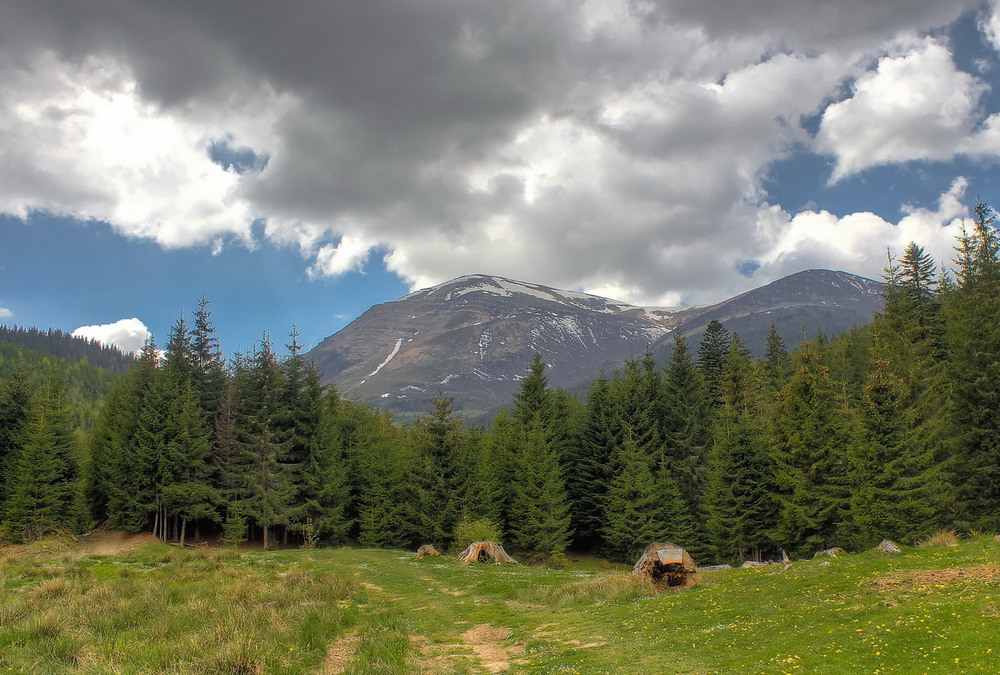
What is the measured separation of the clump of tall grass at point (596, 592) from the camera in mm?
24750

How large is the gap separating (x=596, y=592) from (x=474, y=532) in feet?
80.1

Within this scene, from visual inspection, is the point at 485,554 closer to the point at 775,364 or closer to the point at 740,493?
the point at 740,493

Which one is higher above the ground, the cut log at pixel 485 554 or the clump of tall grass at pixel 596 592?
the clump of tall grass at pixel 596 592

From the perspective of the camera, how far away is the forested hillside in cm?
4153

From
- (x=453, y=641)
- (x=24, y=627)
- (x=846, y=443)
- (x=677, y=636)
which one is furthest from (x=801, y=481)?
(x=24, y=627)

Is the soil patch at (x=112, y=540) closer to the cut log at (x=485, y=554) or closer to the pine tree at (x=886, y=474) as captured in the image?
the cut log at (x=485, y=554)

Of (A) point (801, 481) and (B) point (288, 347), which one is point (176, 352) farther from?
(A) point (801, 481)

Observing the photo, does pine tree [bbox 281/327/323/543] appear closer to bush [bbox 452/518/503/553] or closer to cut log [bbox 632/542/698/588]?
bush [bbox 452/518/503/553]

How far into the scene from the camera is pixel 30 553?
126 ft

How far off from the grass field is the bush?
63.2 ft

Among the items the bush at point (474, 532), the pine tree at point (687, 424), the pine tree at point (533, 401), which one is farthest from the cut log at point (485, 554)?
the pine tree at point (687, 424)

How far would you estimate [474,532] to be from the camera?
48.5 m

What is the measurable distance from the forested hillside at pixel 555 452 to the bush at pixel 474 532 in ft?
1.29

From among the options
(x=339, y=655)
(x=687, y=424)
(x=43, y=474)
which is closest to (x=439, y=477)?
(x=687, y=424)
